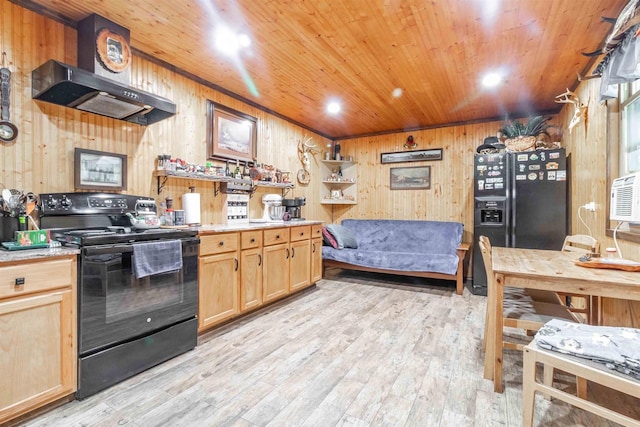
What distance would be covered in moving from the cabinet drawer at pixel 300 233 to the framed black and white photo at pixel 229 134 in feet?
3.50

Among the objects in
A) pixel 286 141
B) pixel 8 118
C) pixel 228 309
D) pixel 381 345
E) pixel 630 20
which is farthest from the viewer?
pixel 286 141

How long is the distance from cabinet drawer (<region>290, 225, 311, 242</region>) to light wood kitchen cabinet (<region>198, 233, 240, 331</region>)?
0.88m

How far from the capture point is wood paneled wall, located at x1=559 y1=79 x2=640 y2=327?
2.01 meters

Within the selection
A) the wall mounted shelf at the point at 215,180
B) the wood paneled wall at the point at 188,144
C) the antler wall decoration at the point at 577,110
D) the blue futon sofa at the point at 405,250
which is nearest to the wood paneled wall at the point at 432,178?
the wood paneled wall at the point at 188,144

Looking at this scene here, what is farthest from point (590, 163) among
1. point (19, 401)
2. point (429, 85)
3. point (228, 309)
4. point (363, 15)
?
point (19, 401)

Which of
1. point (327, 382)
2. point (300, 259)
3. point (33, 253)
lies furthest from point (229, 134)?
point (327, 382)

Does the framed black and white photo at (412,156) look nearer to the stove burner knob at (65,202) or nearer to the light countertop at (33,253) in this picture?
the stove burner knob at (65,202)

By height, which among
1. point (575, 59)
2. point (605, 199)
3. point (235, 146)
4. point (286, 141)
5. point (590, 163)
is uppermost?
point (575, 59)

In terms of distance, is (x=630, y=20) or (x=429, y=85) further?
(x=429, y=85)

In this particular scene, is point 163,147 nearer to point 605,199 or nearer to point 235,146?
point 235,146

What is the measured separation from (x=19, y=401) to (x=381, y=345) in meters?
→ 2.21

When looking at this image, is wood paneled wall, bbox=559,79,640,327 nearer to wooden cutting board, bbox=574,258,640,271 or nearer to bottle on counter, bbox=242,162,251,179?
wooden cutting board, bbox=574,258,640,271

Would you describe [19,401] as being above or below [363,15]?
below

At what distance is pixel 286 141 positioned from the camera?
14.8ft
